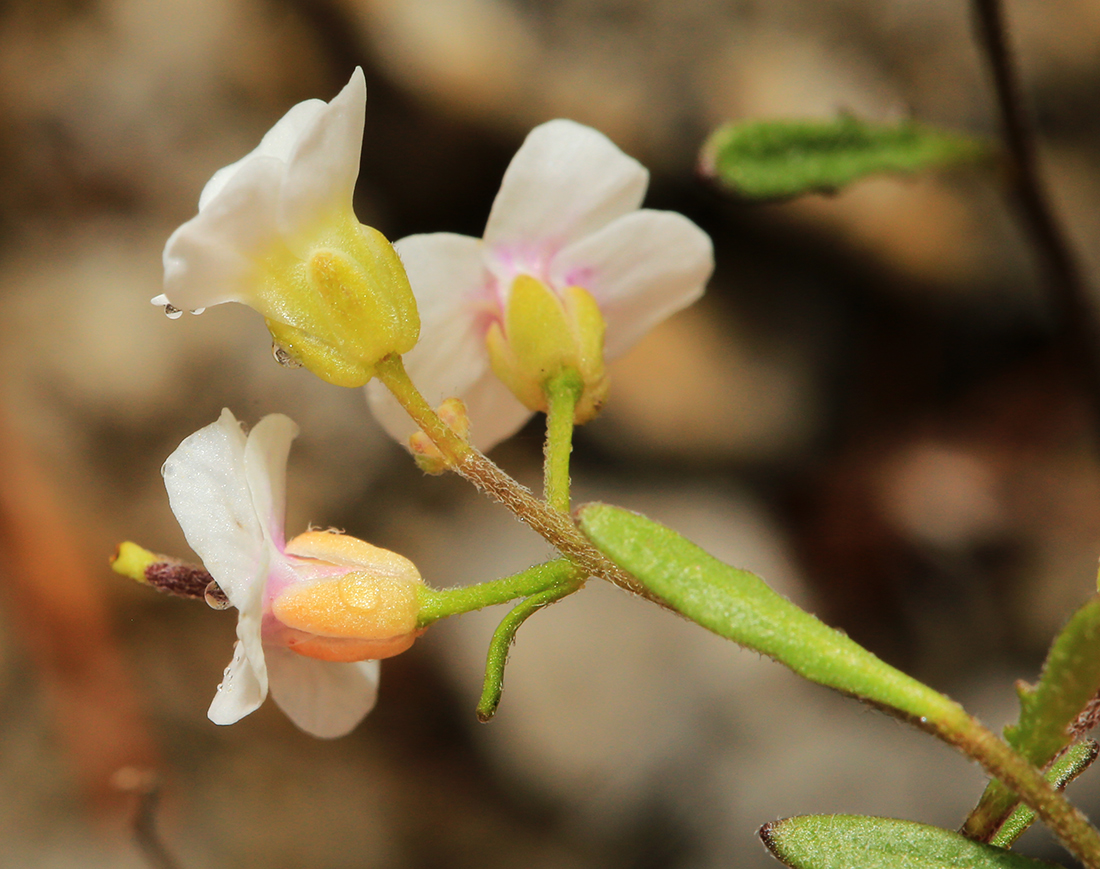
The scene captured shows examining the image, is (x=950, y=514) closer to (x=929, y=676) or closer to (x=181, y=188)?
(x=929, y=676)

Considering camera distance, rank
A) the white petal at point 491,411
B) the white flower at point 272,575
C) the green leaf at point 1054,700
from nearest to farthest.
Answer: the green leaf at point 1054,700 → the white flower at point 272,575 → the white petal at point 491,411

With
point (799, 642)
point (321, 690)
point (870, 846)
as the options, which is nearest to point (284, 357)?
point (321, 690)

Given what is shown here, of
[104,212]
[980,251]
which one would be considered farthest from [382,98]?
[980,251]

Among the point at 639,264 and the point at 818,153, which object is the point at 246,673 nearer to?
the point at 639,264

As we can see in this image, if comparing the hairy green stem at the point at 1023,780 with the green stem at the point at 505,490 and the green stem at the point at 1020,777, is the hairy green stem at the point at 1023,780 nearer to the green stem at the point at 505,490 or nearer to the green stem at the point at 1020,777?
the green stem at the point at 1020,777

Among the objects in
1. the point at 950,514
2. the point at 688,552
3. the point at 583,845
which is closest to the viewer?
the point at 688,552

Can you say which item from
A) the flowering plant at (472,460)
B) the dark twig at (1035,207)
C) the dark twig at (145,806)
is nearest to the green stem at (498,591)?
the flowering plant at (472,460)
